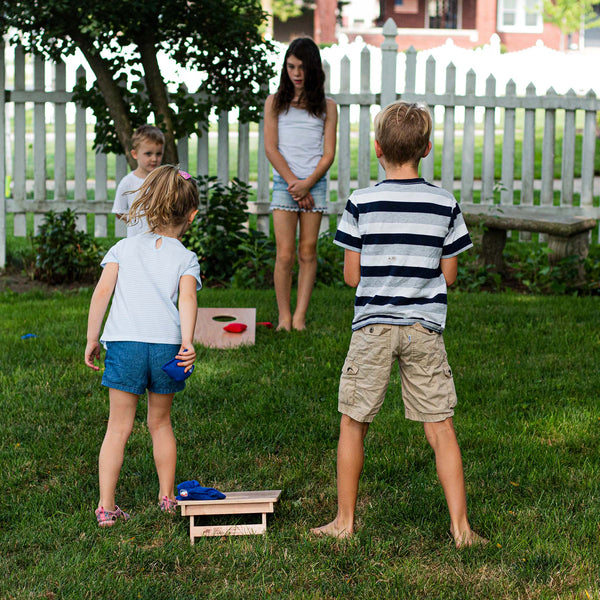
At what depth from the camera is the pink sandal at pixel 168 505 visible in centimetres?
327

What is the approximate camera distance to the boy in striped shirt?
9.73 ft

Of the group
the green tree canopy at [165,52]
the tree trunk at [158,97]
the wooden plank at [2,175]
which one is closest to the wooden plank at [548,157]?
the green tree canopy at [165,52]

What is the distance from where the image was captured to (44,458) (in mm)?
3766

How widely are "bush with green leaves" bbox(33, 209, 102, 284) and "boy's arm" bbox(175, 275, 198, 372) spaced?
456 cm

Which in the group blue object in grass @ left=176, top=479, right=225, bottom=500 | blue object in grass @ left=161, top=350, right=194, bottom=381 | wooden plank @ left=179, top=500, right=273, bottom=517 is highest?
blue object in grass @ left=161, top=350, right=194, bottom=381

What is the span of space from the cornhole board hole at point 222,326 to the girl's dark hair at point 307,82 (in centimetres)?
135

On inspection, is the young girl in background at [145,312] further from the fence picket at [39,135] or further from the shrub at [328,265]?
the fence picket at [39,135]

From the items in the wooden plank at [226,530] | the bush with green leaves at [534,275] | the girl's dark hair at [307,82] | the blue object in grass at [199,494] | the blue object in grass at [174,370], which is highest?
the girl's dark hair at [307,82]

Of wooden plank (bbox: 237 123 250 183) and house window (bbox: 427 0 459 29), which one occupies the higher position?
house window (bbox: 427 0 459 29)

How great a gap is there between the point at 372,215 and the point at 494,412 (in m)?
1.69

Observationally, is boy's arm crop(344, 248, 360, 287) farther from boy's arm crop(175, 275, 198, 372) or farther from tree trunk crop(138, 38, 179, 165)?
tree trunk crop(138, 38, 179, 165)

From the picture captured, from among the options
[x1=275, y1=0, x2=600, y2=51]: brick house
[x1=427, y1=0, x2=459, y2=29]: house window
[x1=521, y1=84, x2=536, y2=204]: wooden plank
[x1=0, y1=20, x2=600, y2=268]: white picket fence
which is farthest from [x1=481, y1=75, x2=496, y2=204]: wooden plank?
[x1=427, y1=0, x2=459, y2=29]: house window

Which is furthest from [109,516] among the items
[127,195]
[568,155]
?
[568,155]

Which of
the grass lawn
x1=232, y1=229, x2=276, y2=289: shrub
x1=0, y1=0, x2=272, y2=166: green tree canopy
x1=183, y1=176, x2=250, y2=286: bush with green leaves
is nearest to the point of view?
the grass lawn
